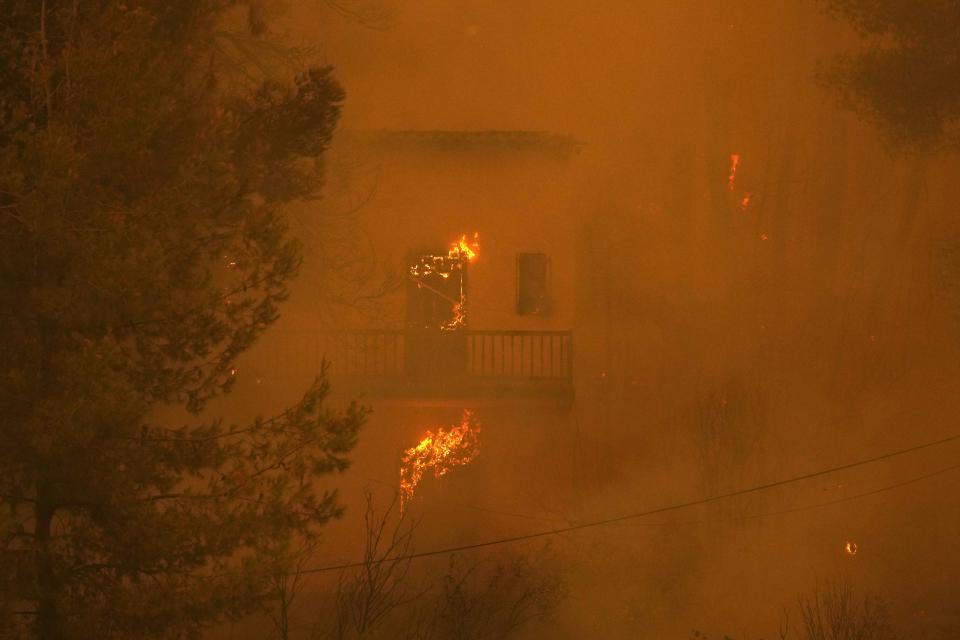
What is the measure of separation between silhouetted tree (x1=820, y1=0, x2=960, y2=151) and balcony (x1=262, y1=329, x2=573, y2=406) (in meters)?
5.72

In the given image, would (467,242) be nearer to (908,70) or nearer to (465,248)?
(465,248)

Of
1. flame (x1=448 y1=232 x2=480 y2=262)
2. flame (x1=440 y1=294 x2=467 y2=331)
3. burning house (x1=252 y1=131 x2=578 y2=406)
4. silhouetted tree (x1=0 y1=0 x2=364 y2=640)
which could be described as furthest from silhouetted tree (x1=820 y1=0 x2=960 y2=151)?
silhouetted tree (x1=0 y1=0 x2=364 y2=640)

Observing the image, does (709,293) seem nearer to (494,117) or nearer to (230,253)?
(494,117)

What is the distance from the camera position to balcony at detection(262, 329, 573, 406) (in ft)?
46.0

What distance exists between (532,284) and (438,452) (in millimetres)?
2898

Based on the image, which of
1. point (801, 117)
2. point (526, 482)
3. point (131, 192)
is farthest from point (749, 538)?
point (131, 192)

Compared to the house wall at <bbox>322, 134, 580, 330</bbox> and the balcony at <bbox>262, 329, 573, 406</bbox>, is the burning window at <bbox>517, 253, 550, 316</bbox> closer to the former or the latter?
the house wall at <bbox>322, 134, 580, 330</bbox>

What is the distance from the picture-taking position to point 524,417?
1446cm

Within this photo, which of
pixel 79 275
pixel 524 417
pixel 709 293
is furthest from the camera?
pixel 709 293

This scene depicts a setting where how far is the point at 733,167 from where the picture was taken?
17.1m

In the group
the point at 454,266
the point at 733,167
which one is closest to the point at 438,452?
the point at 454,266

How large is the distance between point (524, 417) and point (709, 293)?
4537mm

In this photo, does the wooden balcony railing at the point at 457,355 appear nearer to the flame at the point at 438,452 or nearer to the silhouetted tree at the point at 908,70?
the flame at the point at 438,452

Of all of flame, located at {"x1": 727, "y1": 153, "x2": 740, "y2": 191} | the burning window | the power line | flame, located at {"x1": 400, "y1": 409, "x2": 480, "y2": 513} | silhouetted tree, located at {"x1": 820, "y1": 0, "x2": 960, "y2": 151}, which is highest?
silhouetted tree, located at {"x1": 820, "y1": 0, "x2": 960, "y2": 151}
